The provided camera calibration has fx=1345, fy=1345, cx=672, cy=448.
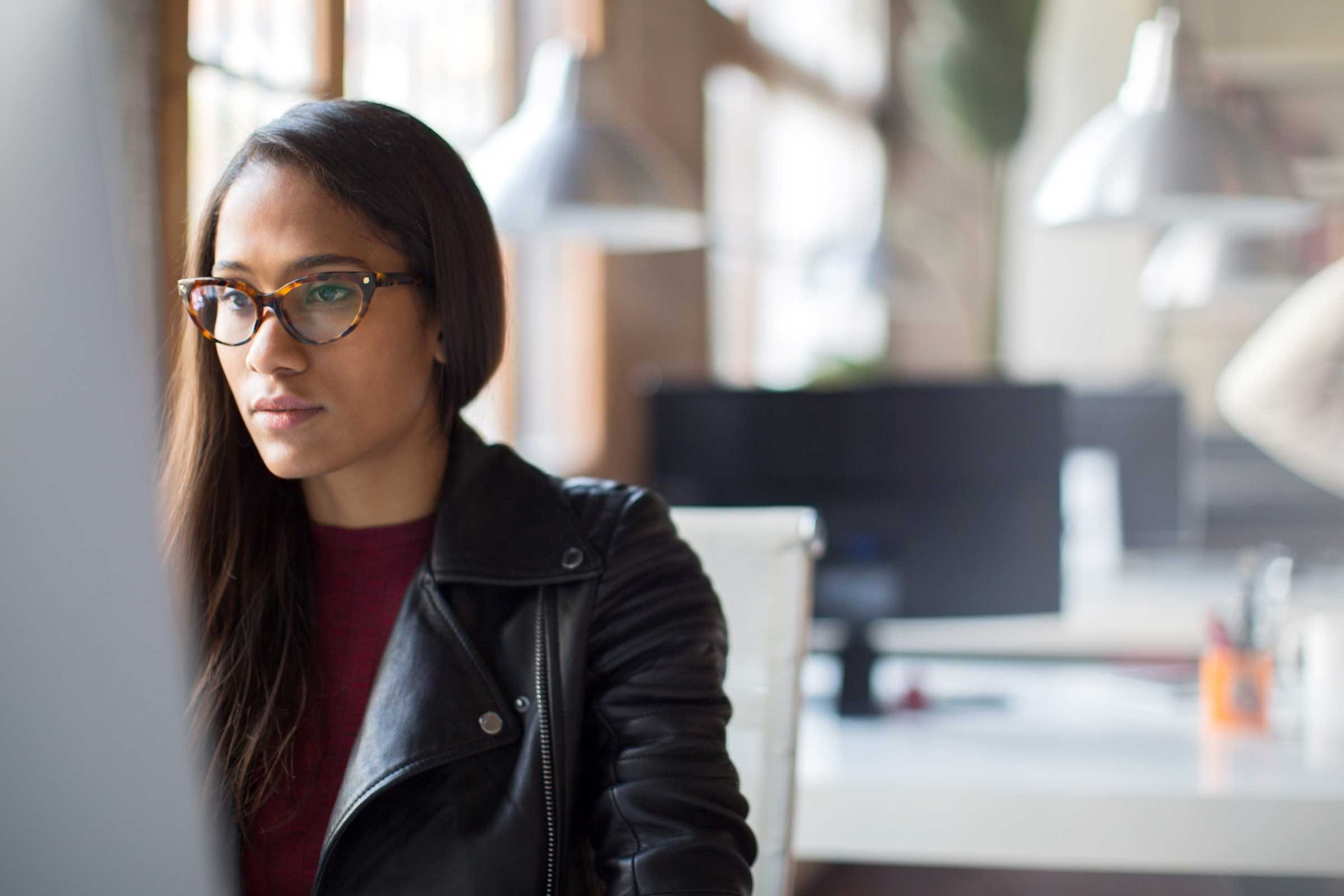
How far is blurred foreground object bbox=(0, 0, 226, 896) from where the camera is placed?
312mm

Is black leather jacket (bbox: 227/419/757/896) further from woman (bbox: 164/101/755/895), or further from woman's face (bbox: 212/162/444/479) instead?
woman's face (bbox: 212/162/444/479)

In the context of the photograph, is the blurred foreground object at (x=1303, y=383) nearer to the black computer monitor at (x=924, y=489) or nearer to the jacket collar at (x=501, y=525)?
the black computer monitor at (x=924, y=489)

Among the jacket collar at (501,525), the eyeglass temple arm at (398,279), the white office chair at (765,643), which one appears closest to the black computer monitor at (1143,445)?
the white office chair at (765,643)

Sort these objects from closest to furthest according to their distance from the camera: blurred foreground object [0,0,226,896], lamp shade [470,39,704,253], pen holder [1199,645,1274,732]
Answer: blurred foreground object [0,0,226,896] → lamp shade [470,39,704,253] → pen holder [1199,645,1274,732]

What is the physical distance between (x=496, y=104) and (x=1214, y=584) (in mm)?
2316

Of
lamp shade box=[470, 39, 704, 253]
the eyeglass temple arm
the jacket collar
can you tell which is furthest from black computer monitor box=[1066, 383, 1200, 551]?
the eyeglass temple arm

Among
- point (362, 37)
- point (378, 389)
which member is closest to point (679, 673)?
point (378, 389)

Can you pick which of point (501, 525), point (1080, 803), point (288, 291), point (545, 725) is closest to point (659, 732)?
point (545, 725)

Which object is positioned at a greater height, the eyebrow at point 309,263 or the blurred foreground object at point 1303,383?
the eyebrow at point 309,263

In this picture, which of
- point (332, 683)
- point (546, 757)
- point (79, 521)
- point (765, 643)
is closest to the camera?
point (79, 521)

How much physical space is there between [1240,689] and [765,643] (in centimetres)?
119

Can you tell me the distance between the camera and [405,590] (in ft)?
3.76

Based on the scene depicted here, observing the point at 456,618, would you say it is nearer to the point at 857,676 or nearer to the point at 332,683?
the point at 332,683

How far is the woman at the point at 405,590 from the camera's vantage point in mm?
998
